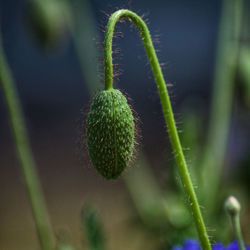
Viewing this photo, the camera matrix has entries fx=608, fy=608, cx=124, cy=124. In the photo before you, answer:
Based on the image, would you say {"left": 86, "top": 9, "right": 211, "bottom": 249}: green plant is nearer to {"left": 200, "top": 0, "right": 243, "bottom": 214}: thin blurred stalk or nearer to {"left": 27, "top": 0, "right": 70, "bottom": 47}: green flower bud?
{"left": 200, "top": 0, "right": 243, "bottom": 214}: thin blurred stalk

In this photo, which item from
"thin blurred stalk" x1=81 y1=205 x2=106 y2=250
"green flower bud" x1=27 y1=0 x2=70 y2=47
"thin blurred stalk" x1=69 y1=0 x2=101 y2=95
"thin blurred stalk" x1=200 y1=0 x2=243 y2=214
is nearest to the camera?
"thin blurred stalk" x1=81 y1=205 x2=106 y2=250

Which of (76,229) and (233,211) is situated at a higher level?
(76,229)

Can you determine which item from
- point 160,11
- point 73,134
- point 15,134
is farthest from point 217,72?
point 160,11

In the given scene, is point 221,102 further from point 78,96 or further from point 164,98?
point 78,96

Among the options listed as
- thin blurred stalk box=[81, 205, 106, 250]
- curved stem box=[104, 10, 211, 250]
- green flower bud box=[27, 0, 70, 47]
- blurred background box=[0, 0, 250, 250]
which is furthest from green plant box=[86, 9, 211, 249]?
blurred background box=[0, 0, 250, 250]

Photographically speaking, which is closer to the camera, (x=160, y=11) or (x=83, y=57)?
(x=83, y=57)

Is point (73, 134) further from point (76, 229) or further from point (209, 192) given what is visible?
point (209, 192)

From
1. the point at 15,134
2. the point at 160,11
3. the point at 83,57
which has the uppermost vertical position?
the point at 160,11
